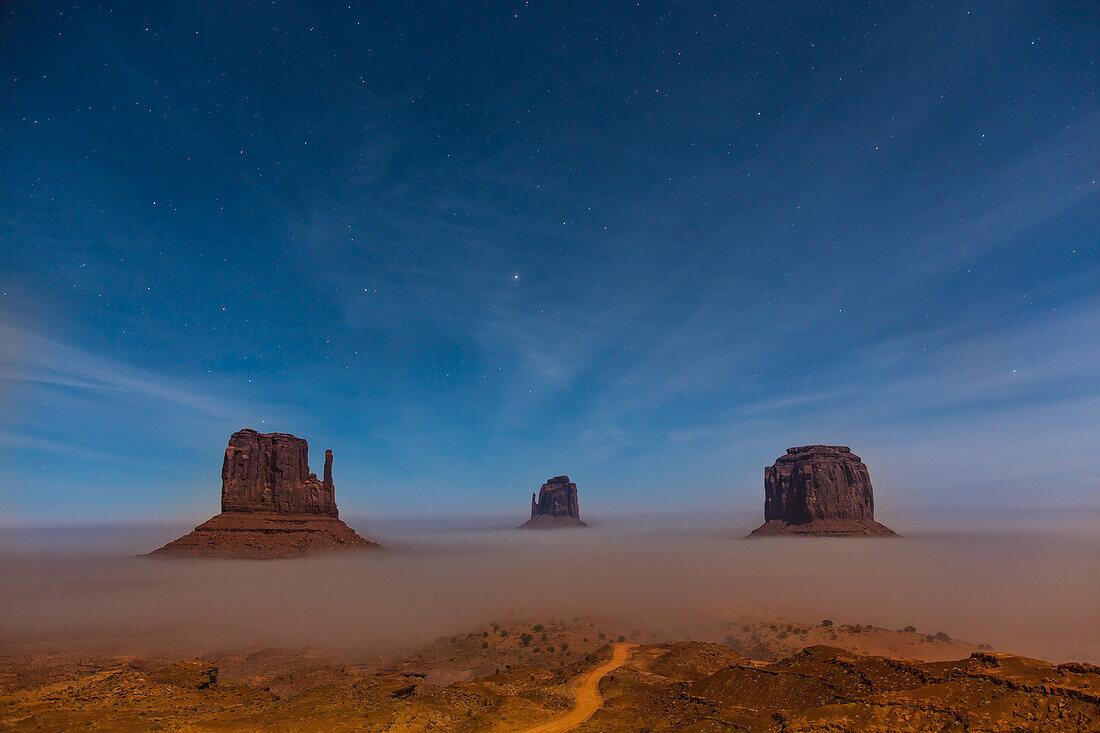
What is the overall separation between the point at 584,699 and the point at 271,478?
15409cm

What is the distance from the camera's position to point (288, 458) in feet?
512

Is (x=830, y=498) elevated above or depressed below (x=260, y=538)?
below

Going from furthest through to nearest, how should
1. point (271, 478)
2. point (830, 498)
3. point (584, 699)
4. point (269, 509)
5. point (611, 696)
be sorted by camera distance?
point (830, 498)
point (271, 478)
point (269, 509)
point (611, 696)
point (584, 699)

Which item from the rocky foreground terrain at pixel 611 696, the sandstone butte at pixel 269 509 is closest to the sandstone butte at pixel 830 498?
the rocky foreground terrain at pixel 611 696

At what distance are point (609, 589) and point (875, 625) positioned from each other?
57.8m

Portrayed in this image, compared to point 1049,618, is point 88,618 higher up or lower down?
higher up

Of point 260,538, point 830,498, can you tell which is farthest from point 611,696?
point 830,498

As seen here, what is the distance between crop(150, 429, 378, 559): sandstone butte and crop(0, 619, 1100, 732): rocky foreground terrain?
246 ft

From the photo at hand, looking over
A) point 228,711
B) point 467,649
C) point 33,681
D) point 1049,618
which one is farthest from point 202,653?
point 1049,618

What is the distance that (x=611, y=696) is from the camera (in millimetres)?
38469

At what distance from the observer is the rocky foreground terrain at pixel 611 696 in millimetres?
22000

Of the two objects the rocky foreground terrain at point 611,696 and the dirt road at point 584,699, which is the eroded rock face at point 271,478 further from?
the dirt road at point 584,699

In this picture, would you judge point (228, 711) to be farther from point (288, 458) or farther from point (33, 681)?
point (288, 458)

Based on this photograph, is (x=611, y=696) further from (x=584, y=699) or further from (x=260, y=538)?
(x=260, y=538)
